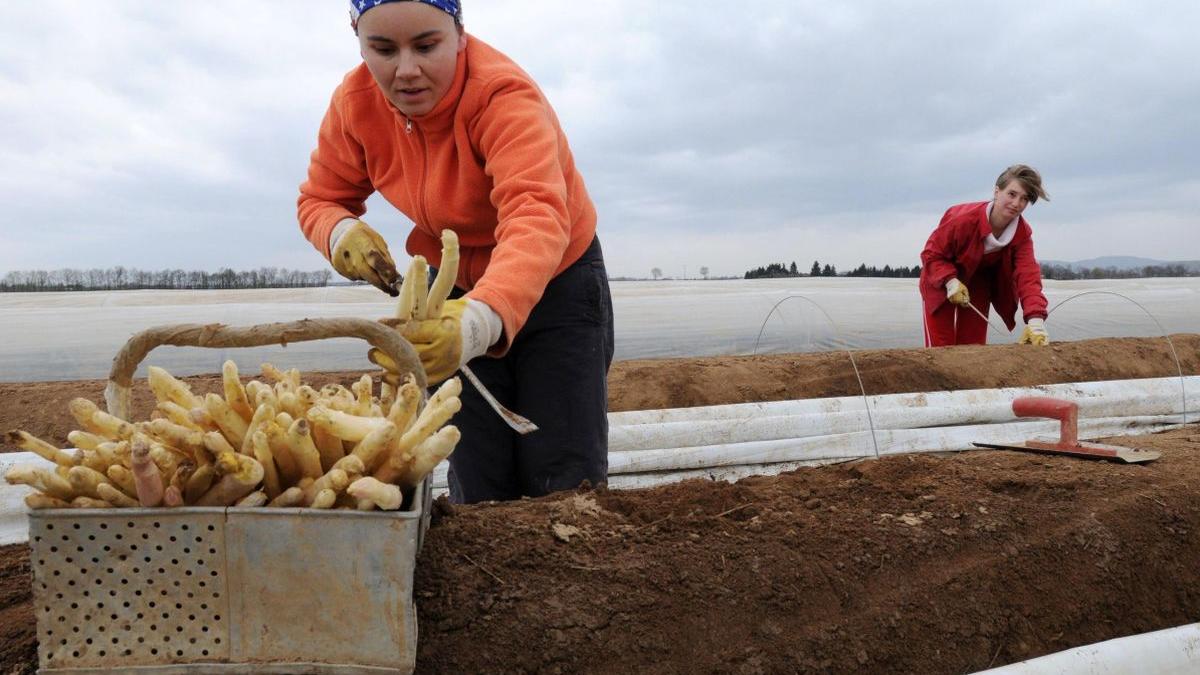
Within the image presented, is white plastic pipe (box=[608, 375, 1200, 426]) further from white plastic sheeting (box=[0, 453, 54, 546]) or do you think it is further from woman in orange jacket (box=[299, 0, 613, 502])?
white plastic sheeting (box=[0, 453, 54, 546])

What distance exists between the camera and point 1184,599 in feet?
6.67

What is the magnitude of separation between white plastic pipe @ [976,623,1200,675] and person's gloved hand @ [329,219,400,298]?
152 centimetres

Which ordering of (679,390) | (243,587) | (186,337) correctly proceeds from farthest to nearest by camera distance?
1. (679,390)
2. (186,337)
3. (243,587)

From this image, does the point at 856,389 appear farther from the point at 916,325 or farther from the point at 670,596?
the point at 670,596

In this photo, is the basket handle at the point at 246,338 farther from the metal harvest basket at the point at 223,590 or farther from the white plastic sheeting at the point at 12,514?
the white plastic sheeting at the point at 12,514

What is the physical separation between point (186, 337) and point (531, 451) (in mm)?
1142

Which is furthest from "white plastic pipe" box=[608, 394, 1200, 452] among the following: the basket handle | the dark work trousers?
the basket handle

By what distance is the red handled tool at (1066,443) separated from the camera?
8.11ft

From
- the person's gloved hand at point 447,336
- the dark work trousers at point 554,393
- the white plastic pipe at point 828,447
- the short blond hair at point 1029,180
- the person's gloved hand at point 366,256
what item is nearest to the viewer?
the person's gloved hand at point 447,336

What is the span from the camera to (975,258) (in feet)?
19.1

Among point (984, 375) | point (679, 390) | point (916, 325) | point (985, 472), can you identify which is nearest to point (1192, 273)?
point (916, 325)

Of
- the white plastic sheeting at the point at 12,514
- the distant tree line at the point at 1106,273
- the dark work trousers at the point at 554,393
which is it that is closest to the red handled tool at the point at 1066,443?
the dark work trousers at the point at 554,393

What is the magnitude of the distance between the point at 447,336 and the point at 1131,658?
1.55 meters

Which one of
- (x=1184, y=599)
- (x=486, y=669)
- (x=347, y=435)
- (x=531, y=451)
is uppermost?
(x=347, y=435)
